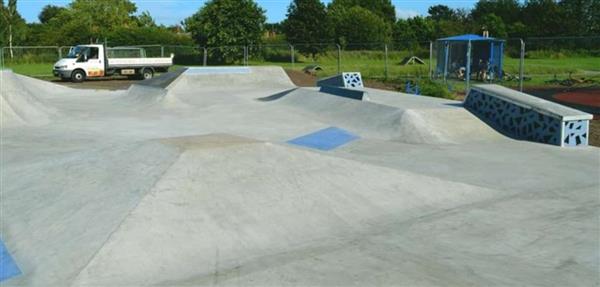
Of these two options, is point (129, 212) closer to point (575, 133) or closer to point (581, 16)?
point (575, 133)

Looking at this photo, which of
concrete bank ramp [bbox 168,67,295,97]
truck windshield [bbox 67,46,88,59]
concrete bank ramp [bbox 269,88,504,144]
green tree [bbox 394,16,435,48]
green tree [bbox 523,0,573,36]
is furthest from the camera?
green tree [bbox 394,16,435,48]

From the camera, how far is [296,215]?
6.00 m

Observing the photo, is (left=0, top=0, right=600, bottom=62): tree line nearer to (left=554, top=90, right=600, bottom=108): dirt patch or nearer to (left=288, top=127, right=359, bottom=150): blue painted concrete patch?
(left=554, top=90, right=600, bottom=108): dirt patch

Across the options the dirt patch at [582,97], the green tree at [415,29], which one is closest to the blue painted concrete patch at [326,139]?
the dirt patch at [582,97]

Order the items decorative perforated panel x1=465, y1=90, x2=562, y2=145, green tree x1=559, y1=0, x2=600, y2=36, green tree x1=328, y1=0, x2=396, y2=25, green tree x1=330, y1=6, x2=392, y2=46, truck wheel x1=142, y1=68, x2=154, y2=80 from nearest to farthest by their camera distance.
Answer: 1. decorative perforated panel x1=465, y1=90, x2=562, y2=145
2. truck wheel x1=142, y1=68, x2=154, y2=80
3. green tree x1=330, y1=6, x2=392, y2=46
4. green tree x1=559, y1=0, x2=600, y2=36
5. green tree x1=328, y1=0, x2=396, y2=25

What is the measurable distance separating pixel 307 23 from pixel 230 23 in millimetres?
12315

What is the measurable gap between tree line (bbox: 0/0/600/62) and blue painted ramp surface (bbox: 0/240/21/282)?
3125 cm

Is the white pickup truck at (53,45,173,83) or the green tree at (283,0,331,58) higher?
the green tree at (283,0,331,58)

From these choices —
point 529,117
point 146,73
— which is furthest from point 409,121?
point 146,73

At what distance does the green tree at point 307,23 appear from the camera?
53.4 meters

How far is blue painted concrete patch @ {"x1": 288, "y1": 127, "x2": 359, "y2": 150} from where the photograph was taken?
34.4 feet

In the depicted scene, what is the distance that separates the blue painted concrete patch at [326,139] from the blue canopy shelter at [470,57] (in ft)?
46.2

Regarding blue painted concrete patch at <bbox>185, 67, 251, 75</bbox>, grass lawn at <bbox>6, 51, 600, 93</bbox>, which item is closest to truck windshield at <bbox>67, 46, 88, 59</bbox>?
grass lawn at <bbox>6, 51, 600, 93</bbox>

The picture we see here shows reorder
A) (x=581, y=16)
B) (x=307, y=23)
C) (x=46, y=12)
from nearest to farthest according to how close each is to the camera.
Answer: (x=307, y=23)
(x=581, y=16)
(x=46, y=12)
